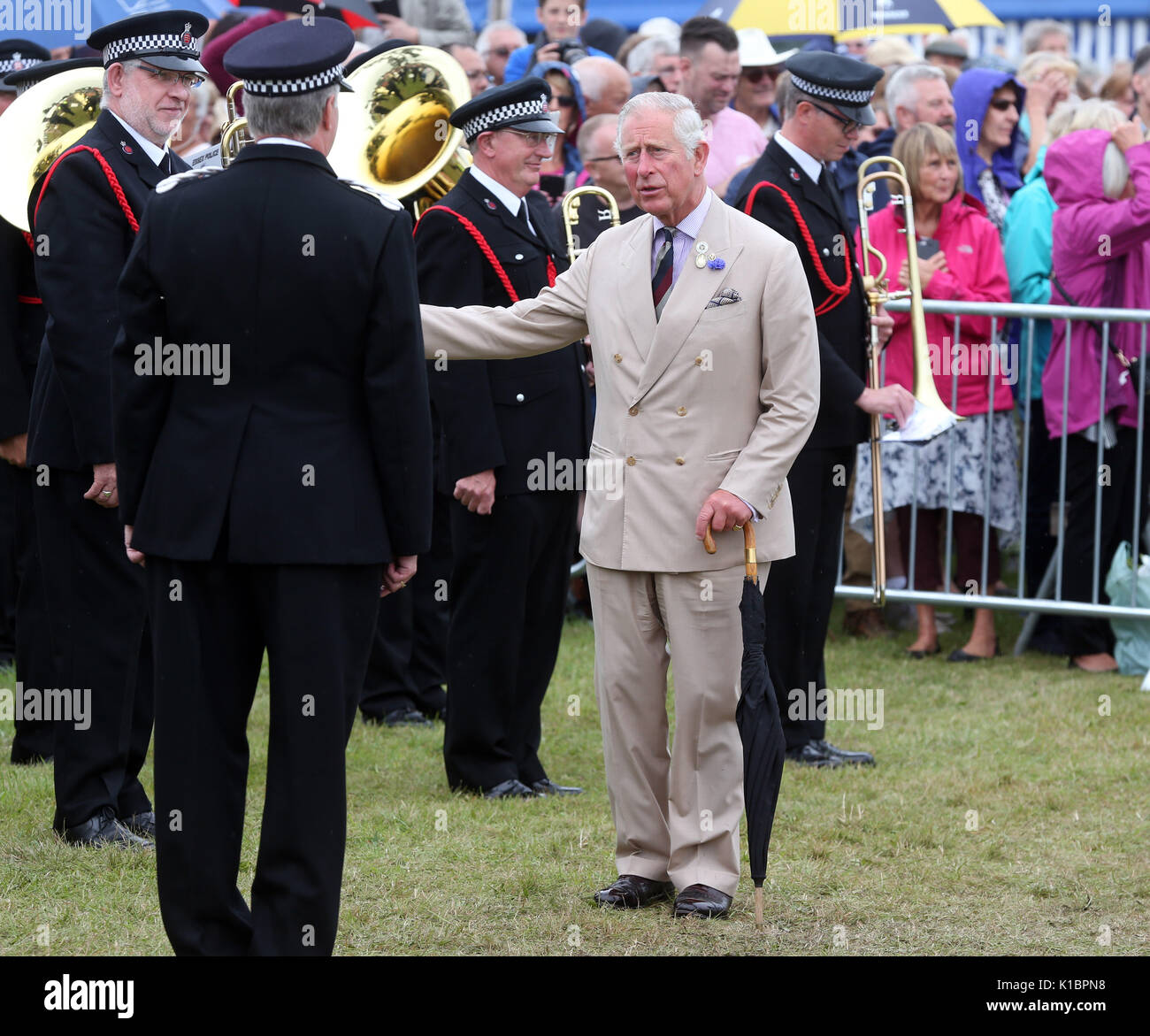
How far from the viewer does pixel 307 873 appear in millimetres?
3941

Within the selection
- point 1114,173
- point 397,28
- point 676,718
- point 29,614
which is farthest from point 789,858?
point 397,28

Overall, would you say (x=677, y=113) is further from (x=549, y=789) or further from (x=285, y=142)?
(x=549, y=789)

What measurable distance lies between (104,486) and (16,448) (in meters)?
1.09

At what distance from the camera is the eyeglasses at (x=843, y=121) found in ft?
21.3

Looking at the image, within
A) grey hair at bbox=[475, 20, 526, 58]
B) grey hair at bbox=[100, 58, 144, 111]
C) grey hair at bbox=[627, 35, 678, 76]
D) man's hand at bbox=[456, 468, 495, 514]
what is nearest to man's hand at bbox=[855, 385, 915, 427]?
man's hand at bbox=[456, 468, 495, 514]

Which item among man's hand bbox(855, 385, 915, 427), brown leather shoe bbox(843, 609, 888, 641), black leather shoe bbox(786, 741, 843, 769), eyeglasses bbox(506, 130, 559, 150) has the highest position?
eyeglasses bbox(506, 130, 559, 150)

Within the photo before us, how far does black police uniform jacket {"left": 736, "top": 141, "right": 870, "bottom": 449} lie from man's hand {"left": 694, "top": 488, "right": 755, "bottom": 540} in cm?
179

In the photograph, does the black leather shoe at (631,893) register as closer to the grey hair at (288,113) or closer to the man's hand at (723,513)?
the man's hand at (723,513)

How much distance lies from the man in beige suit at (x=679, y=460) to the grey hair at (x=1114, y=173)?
13.0ft

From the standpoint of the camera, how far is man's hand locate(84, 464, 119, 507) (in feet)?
17.1

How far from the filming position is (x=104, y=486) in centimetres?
525

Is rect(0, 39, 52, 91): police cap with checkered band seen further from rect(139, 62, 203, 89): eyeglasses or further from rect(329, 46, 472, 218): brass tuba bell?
rect(139, 62, 203, 89): eyeglasses
